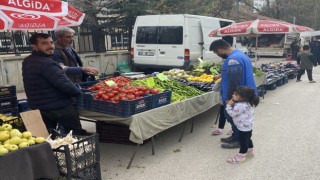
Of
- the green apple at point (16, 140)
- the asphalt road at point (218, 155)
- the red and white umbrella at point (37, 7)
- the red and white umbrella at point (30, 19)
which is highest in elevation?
the red and white umbrella at point (37, 7)

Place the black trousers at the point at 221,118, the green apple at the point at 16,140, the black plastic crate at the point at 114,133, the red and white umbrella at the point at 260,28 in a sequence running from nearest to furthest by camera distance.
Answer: the green apple at the point at 16,140 → the black plastic crate at the point at 114,133 → the black trousers at the point at 221,118 → the red and white umbrella at the point at 260,28

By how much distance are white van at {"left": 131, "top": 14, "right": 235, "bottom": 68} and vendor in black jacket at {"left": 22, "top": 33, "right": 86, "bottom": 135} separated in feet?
24.6

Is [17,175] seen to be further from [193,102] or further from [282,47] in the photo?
[282,47]

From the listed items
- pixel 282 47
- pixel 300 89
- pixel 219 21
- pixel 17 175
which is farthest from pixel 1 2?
pixel 282 47

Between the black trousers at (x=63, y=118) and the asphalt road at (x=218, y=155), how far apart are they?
2.74 feet

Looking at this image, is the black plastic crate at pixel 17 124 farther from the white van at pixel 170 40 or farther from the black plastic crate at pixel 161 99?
the white van at pixel 170 40

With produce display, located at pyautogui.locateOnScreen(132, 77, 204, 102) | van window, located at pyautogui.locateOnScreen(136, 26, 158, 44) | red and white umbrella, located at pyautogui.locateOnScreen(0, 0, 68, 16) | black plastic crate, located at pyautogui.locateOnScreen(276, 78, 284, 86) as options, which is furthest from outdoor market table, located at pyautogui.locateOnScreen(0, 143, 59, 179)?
black plastic crate, located at pyautogui.locateOnScreen(276, 78, 284, 86)

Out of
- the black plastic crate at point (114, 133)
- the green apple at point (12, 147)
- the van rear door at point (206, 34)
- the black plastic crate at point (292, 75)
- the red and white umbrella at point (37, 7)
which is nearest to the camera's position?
the green apple at point (12, 147)

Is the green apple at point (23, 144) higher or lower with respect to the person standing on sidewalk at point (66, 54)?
lower

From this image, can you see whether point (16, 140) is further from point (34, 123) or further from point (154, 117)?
point (154, 117)

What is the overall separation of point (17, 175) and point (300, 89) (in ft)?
34.3

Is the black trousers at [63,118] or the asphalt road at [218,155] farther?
the asphalt road at [218,155]

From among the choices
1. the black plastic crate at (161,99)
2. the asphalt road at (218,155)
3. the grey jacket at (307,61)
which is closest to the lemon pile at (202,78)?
the asphalt road at (218,155)

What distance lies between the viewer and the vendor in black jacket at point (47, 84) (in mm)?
3893
